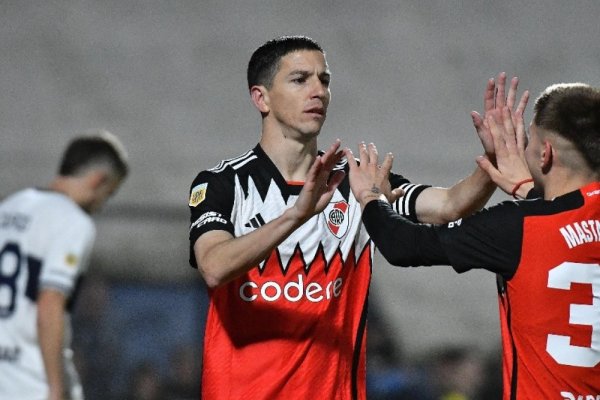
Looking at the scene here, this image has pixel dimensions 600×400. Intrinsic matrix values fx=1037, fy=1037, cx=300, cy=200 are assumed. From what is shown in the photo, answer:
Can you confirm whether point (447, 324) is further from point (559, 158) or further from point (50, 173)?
point (559, 158)

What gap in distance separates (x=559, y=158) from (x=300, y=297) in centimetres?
128

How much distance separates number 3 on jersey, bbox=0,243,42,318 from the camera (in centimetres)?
425

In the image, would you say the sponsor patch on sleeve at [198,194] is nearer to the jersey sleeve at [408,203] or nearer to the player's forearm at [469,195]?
the jersey sleeve at [408,203]

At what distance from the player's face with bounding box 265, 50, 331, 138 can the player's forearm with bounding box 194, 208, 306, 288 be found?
2.51 ft

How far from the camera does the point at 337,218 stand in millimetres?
4668

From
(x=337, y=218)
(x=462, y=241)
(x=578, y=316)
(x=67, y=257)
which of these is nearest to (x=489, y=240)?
(x=462, y=241)

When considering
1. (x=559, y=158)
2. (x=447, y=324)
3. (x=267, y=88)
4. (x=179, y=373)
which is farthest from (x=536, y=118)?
(x=447, y=324)

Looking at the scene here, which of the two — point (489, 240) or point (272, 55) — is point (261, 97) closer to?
point (272, 55)

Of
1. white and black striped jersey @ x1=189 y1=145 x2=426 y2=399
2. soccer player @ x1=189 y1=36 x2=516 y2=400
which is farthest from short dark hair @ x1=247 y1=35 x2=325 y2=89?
white and black striped jersey @ x1=189 y1=145 x2=426 y2=399

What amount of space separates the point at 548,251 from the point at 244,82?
6957 mm

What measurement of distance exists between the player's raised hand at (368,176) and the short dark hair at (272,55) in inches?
31.3

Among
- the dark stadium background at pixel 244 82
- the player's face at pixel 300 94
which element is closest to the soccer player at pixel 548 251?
the player's face at pixel 300 94

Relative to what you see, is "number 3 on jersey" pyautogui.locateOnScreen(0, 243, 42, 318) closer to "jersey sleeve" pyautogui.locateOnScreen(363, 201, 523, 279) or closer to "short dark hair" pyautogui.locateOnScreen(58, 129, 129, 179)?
"short dark hair" pyautogui.locateOnScreen(58, 129, 129, 179)

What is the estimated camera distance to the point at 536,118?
3.99m
